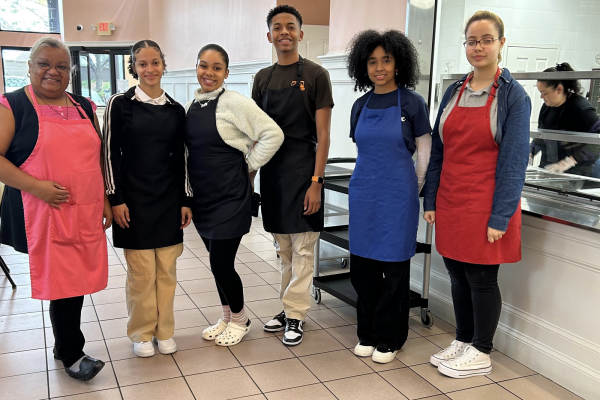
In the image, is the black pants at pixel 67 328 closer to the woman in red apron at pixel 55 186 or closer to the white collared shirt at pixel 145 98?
the woman in red apron at pixel 55 186

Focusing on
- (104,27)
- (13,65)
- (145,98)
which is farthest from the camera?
(13,65)

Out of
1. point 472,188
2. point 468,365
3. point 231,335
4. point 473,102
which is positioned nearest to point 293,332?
point 231,335

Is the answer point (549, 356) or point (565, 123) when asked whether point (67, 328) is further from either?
point (565, 123)

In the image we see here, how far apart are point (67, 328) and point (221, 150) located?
3.27 feet

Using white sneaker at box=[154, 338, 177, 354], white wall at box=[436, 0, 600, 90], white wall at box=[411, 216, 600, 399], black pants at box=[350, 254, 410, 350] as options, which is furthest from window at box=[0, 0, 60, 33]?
white wall at box=[411, 216, 600, 399]

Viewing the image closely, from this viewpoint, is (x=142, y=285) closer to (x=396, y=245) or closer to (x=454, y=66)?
(x=396, y=245)

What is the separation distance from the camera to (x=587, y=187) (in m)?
2.46

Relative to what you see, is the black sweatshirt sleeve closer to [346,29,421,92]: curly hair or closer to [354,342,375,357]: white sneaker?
[346,29,421,92]: curly hair

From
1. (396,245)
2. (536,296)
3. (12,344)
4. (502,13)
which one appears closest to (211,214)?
(396,245)

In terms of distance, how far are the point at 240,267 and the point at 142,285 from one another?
154cm

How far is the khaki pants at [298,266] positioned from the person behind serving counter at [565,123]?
4.08ft

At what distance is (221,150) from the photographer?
7.80ft

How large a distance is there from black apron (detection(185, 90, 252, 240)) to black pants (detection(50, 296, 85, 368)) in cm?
64

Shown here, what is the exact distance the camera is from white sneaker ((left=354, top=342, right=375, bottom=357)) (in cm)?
256
